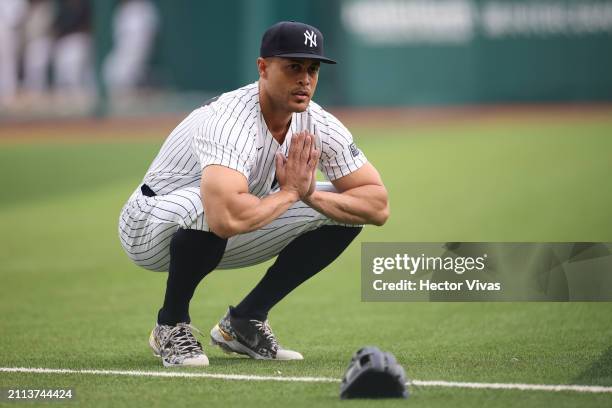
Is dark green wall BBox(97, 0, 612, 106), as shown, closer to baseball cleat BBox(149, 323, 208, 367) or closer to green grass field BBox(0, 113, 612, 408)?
green grass field BBox(0, 113, 612, 408)

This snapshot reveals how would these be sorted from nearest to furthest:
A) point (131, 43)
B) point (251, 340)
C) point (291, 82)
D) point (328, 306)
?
point (291, 82) < point (251, 340) < point (328, 306) < point (131, 43)

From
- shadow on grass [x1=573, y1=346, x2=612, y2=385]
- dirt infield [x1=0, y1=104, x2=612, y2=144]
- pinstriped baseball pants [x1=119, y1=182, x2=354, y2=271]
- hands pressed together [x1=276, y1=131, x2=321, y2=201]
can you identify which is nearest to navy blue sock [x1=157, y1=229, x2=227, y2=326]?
pinstriped baseball pants [x1=119, y1=182, x2=354, y2=271]

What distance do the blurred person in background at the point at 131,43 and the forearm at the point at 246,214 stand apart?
16.2 m

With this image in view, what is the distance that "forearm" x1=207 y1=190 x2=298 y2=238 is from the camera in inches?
169

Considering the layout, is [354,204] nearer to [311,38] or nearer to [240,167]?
[240,167]

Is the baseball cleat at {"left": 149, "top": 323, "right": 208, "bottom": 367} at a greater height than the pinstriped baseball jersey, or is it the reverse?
the pinstriped baseball jersey

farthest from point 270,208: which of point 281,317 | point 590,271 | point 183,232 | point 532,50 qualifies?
point 532,50

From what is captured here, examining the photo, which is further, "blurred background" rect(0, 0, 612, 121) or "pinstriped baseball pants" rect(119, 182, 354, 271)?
"blurred background" rect(0, 0, 612, 121)

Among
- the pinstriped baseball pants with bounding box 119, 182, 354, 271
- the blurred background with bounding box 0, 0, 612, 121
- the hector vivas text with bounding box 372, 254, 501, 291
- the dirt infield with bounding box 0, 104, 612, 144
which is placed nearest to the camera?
the pinstriped baseball pants with bounding box 119, 182, 354, 271

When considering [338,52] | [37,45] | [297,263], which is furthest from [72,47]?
[297,263]

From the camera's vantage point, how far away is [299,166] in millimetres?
4410

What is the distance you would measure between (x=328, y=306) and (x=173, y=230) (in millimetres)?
1923

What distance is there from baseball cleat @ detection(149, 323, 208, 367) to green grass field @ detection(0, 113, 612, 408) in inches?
3.4

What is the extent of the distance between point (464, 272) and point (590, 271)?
A: 0.64 m
